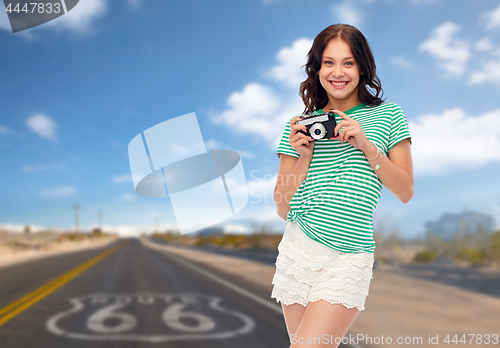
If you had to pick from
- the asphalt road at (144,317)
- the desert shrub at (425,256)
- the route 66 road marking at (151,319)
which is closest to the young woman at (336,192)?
the asphalt road at (144,317)

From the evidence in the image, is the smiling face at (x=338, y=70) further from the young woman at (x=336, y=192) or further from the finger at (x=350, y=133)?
the finger at (x=350, y=133)

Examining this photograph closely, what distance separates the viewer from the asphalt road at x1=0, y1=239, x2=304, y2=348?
321 inches

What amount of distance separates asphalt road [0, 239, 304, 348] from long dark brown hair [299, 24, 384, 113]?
21.7 feet

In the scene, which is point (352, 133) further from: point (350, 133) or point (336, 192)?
point (336, 192)

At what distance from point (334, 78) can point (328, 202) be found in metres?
0.50

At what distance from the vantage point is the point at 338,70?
1.65 metres

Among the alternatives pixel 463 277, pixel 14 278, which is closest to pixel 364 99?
pixel 463 277

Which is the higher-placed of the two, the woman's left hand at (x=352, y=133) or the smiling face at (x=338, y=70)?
the smiling face at (x=338, y=70)

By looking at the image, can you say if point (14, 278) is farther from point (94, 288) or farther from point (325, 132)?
point (325, 132)

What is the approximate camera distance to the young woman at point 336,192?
1.57 metres

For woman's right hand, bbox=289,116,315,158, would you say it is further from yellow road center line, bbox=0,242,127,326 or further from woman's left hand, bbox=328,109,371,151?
yellow road center line, bbox=0,242,127,326

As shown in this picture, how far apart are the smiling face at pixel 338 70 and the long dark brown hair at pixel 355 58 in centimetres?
2

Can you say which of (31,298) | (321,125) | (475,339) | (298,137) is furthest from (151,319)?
(321,125)

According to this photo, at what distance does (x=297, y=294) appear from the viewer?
66.5 inches
